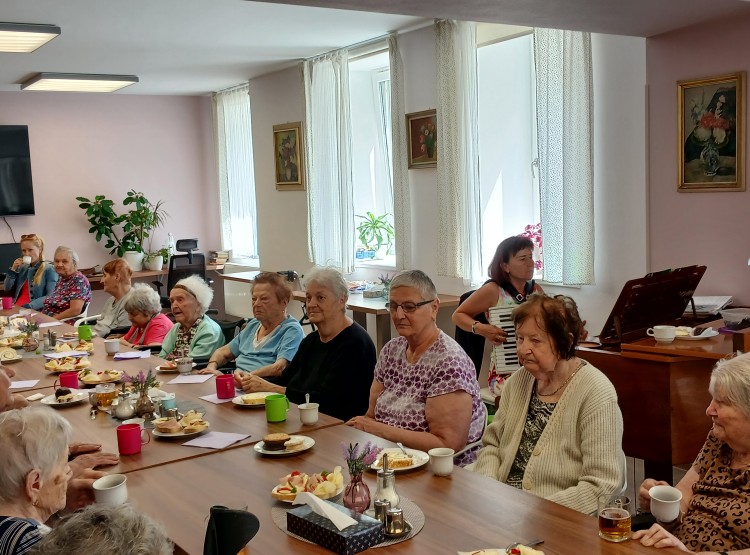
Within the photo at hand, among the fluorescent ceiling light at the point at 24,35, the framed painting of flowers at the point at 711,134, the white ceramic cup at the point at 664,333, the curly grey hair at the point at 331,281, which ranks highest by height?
the fluorescent ceiling light at the point at 24,35

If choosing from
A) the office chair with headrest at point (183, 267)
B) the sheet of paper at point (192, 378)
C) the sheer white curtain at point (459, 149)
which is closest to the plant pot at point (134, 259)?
the office chair with headrest at point (183, 267)

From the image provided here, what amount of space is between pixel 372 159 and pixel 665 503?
630cm

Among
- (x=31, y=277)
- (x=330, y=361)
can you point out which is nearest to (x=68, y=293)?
(x=31, y=277)

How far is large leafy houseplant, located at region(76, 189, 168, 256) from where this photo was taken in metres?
9.98

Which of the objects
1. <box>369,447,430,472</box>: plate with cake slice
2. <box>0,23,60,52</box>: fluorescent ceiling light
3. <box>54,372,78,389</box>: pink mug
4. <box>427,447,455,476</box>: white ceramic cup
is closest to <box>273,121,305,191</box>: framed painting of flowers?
<box>0,23,60,52</box>: fluorescent ceiling light

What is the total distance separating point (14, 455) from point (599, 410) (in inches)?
64.9

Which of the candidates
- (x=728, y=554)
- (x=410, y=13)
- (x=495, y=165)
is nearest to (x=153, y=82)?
(x=495, y=165)

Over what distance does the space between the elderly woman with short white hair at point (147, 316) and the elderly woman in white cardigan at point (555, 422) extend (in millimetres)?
3190

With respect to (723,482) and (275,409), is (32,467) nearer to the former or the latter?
(275,409)

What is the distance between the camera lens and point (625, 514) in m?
1.92

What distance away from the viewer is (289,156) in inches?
344

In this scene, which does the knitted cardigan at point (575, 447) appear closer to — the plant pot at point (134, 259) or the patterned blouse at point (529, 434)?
the patterned blouse at point (529, 434)

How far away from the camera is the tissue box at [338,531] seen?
196 centimetres

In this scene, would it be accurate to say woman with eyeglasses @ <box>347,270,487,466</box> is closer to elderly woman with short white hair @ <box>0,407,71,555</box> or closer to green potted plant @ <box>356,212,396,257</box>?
elderly woman with short white hair @ <box>0,407,71,555</box>
